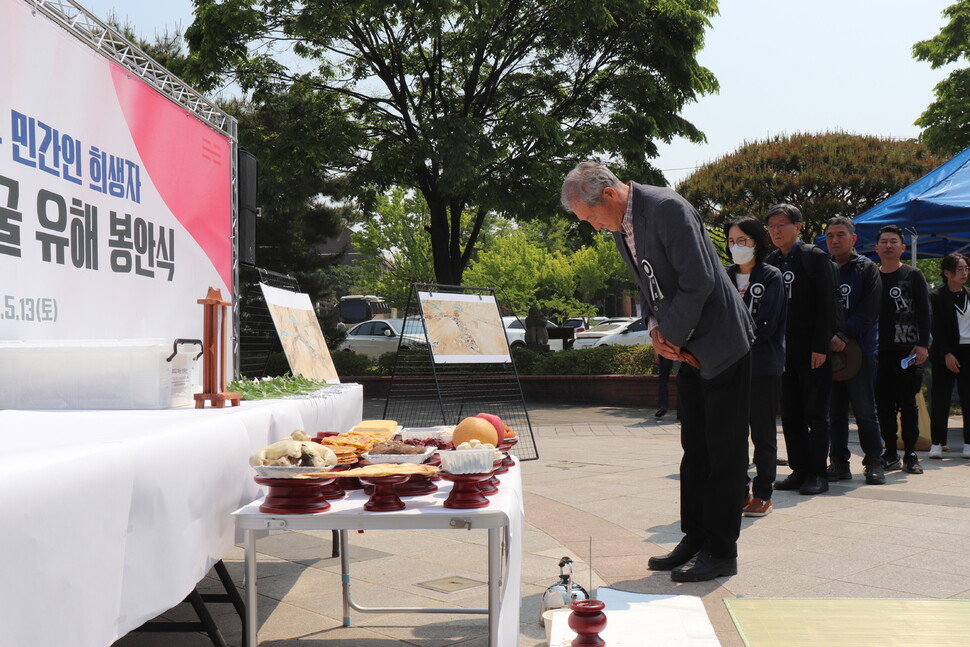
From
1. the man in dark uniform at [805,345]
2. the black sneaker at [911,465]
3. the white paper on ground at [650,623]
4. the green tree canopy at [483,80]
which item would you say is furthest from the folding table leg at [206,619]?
the green tree canopy at [483,80]

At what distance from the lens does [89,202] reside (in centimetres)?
416

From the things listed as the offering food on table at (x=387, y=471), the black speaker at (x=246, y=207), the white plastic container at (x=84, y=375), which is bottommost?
the offering food on table at (x=387, y=471)

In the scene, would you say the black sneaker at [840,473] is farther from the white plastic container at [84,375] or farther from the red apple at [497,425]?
the white plastic container at [84,375]

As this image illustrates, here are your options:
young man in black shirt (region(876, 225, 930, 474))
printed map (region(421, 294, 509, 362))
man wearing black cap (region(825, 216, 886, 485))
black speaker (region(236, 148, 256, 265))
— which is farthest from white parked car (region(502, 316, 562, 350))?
black speaker (region(236, 148, 256, 265))

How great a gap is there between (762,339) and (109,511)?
4.62m

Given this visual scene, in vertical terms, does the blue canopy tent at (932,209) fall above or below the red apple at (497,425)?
above

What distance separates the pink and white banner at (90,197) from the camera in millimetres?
3584

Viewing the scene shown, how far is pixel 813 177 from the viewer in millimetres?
26219

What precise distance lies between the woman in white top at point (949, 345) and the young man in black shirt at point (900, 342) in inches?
30.1

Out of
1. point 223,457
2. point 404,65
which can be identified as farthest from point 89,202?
point 404,65

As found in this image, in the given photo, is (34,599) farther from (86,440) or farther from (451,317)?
(451,317)

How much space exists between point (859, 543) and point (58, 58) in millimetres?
4804

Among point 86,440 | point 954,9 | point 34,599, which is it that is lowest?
point 34,599

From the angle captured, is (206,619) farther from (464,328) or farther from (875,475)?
(875,475)
